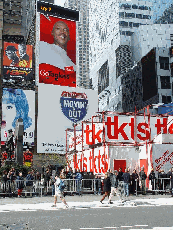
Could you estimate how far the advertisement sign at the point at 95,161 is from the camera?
31364 mm

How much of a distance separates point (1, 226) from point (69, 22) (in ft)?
288

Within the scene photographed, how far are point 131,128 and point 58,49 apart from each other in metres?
62.7

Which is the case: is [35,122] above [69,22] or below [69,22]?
below

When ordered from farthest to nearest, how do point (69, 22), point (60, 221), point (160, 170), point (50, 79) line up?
1. point (69, 22)
2. point (50, 79)
3. point (160, 170)
4. point (60, 221)

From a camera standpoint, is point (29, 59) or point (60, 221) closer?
point (60, 221)

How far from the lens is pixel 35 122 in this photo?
80562 mm

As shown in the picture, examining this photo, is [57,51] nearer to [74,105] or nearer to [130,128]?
[74,105]

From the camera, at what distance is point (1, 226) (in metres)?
11.0

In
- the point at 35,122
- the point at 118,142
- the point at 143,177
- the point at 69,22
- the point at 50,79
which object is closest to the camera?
the point at 143,177

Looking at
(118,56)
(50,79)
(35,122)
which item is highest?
(118,56)

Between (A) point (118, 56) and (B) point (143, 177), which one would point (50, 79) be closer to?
(A) point (118, 56)

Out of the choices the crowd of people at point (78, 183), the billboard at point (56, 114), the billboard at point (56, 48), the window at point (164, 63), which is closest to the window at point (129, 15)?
the billboard at point (56, 48)

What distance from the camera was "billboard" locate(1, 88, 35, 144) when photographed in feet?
249

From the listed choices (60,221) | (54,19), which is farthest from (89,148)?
(54,19)
